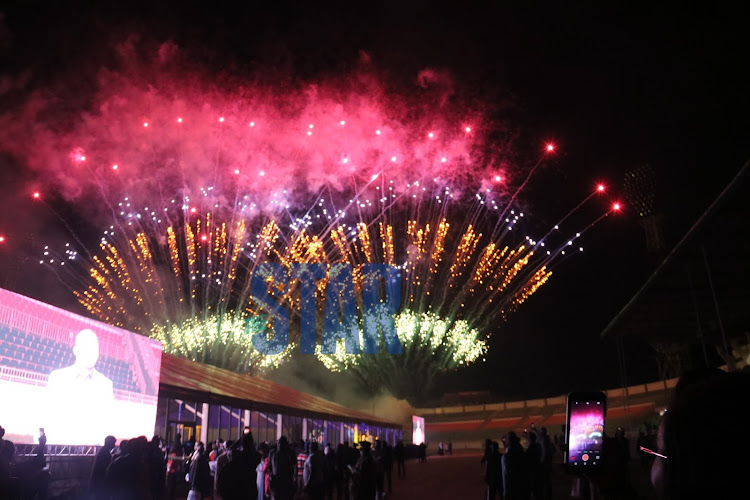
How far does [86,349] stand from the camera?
29.4 feet

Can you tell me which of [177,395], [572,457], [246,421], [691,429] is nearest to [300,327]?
[246,421]

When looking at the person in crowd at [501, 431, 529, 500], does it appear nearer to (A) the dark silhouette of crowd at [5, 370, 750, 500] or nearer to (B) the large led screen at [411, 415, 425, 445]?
(A) the dark silhouette of crowd at [5, 370, 750, 500]

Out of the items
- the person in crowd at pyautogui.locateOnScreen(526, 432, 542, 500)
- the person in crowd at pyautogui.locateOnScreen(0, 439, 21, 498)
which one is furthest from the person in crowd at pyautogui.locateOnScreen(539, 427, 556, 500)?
the person in crowd at pyautogui.locateOnScreen(0, 439, 21, 498)

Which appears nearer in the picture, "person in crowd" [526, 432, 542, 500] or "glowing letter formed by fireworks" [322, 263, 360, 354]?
"person in crowd" [526, 432, 542, 500]

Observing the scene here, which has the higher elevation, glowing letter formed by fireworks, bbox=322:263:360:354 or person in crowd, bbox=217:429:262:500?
glowing letter formed by fireworks, bbox=322:263:360:354

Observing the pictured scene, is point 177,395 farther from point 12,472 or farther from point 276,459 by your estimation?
point 12,472

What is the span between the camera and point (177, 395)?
11602 millimetres

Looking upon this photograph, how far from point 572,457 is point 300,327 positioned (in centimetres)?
2663

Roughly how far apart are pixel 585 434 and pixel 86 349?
7889 millimetres

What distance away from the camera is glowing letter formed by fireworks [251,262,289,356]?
21781mm

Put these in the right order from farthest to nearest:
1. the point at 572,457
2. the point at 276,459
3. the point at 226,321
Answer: the point at 226,321 < the point at 276,459 < the point at 572,457

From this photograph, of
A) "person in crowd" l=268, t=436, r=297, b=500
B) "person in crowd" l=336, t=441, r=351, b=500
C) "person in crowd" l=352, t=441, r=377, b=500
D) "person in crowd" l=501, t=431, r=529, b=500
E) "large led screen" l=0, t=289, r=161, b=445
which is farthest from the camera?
"person in crowd" l=336, t=441, r=351, b=500

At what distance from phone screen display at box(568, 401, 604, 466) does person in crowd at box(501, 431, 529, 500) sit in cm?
425

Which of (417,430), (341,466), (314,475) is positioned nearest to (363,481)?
(314,475)
